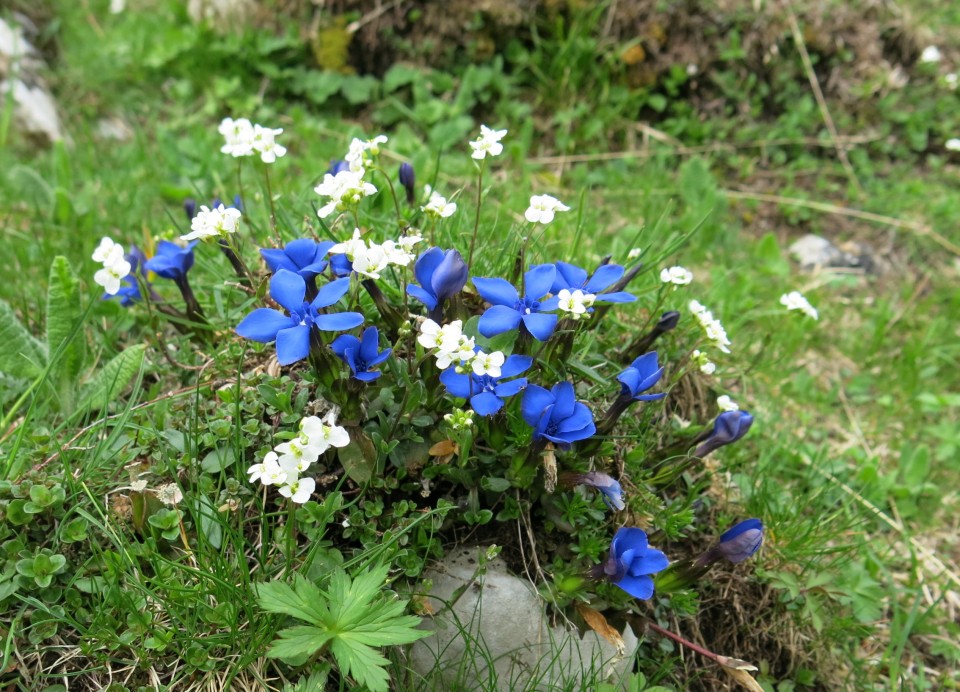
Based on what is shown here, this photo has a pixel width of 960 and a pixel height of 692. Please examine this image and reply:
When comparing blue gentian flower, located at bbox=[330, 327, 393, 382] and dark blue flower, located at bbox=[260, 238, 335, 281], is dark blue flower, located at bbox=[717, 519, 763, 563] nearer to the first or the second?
blue gentian flower, located at bbox=[330, 327, 393, 382]

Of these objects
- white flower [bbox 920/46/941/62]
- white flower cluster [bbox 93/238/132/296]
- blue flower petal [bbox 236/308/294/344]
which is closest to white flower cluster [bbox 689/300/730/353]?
blue flower petal [bbox 236/308/294/344]

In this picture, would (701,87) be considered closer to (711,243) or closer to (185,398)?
(711,243)

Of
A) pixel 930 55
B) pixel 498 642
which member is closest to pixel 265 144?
pixel 498 642

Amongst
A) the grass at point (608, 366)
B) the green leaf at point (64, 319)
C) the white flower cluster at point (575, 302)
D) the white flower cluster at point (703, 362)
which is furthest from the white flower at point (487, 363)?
the green leaf at point (64, 319)

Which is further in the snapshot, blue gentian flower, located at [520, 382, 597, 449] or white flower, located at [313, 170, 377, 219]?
white flower, located at [313, 170, 377, 219]

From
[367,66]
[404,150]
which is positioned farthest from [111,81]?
[404,150]
